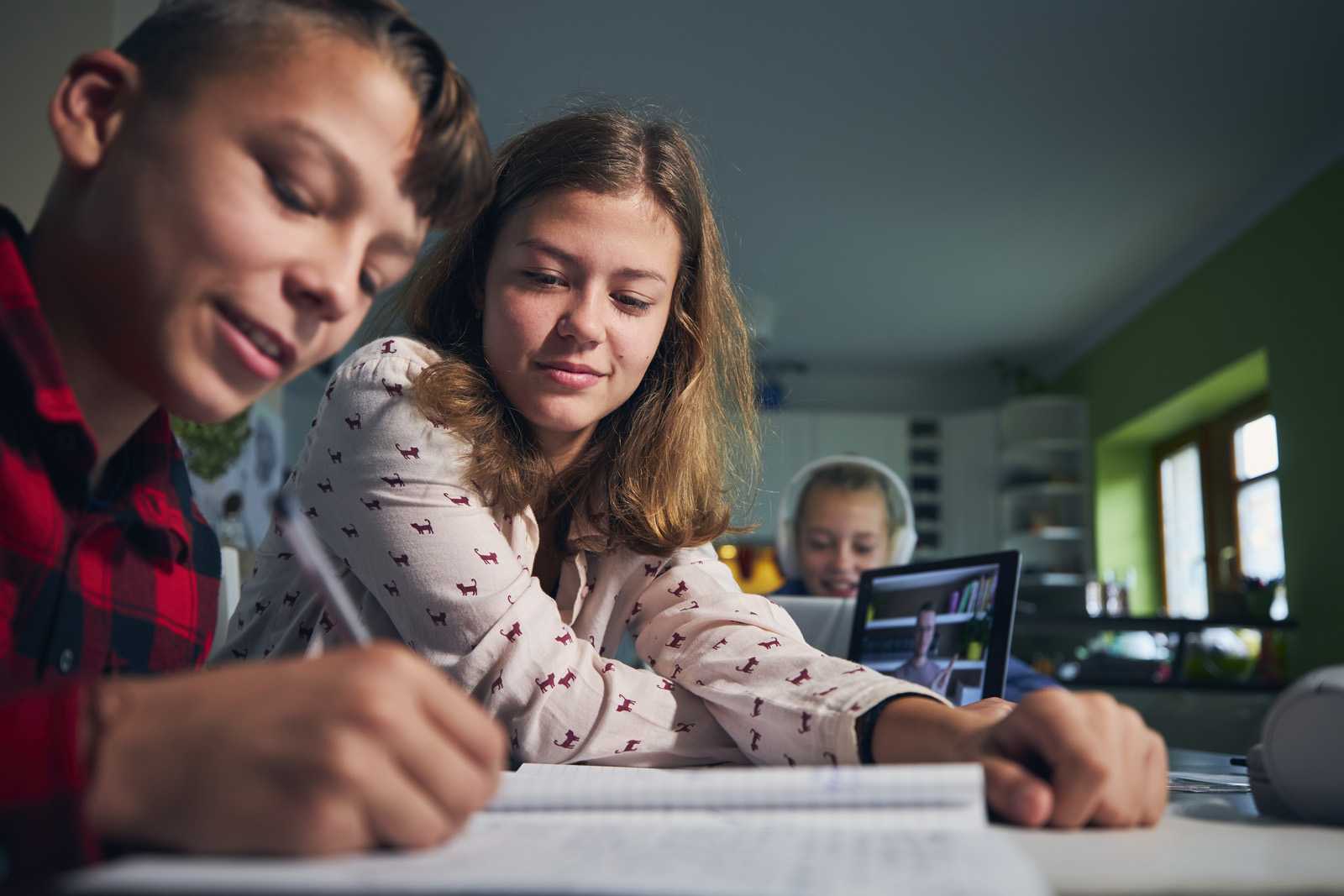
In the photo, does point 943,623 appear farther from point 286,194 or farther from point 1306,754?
point 286,194

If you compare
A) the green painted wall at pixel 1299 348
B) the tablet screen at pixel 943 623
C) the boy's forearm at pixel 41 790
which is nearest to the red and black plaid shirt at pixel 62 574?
the boy's forearm at pixel 41 790

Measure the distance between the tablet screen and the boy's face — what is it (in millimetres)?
674

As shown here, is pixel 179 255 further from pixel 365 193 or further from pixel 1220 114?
pixel 1220 114

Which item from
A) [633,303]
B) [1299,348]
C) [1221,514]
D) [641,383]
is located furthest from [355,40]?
[1221,514]

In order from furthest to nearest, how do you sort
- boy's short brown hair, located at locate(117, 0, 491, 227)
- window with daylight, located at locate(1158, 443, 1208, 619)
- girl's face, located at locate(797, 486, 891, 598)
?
window with daylight, located at locate(1158, 443, 1208, 619), girl's face, located at locate(797, 486, 891, 598), boy's short brown hair, located at locate(117, 0, 491, 227)

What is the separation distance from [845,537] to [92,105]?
181 cm

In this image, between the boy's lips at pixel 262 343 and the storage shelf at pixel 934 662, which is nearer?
the boy's lips at pixel 262 343

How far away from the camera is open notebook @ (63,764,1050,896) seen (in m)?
0.29

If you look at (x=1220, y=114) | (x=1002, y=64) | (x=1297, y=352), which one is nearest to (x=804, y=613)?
(x=1002, y=64)

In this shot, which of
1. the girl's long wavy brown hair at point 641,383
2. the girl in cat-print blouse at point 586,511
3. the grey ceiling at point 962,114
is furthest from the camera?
the grey ceiling at point 962,114

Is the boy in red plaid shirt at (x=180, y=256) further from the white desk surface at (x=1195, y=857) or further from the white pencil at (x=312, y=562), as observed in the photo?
the white desk surface at (x=1195, y=857)

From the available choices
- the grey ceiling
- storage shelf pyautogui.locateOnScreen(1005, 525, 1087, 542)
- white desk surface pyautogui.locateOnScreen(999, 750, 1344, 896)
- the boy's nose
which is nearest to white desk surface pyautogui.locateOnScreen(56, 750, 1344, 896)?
white desk surface pyautogui.locateOnScreen(999, 750, 1344, 896)

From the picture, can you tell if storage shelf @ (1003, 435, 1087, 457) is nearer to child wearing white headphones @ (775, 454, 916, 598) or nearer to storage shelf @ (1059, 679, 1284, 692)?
storage shelf @ (1059, 679, 1284, 692)

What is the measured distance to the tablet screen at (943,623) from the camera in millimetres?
1061
